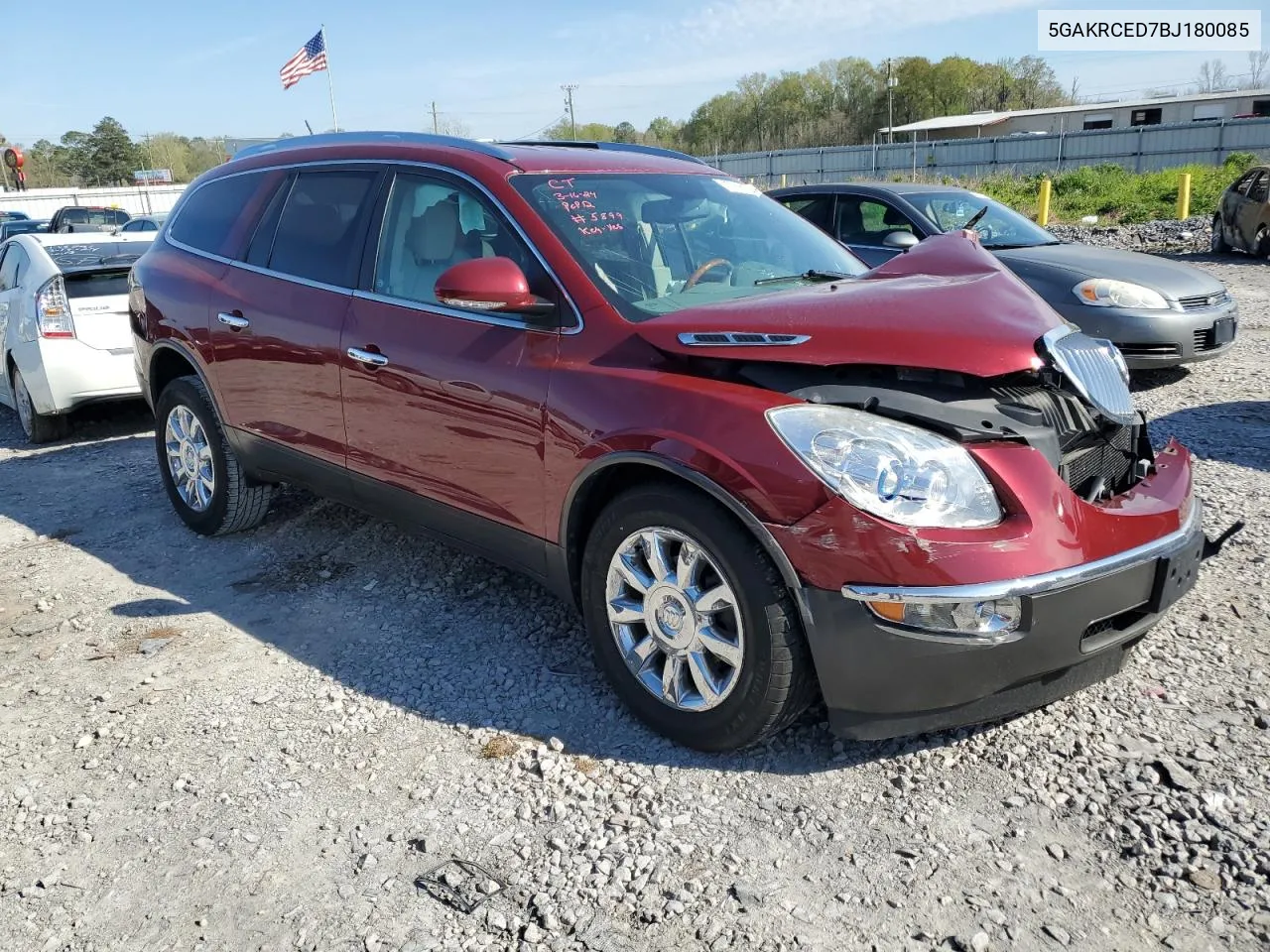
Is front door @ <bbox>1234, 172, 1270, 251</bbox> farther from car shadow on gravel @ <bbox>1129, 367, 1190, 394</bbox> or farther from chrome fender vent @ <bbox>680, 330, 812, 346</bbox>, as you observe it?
chrome fender vent @ <bbox>680, 330, 812, 346</bbox>

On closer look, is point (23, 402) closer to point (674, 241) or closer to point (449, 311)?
point (449, 311)

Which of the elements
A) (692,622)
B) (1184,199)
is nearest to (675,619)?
(692,622)

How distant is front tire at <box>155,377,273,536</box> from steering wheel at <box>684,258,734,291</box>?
2.69 m

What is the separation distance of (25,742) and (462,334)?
6.67ft

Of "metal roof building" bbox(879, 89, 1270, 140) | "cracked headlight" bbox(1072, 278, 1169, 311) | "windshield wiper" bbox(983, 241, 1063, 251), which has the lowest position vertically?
"cracked headlight" bbox(1072, 278, 1169, 311)

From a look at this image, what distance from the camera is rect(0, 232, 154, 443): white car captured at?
7.05 meters

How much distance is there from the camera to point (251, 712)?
3475mm

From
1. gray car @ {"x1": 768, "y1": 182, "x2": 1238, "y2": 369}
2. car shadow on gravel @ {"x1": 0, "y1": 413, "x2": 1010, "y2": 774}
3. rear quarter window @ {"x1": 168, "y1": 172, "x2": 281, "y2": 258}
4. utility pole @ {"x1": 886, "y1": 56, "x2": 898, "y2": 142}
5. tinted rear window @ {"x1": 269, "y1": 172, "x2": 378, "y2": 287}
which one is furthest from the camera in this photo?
utility pole @ {"x1": 886, "y1": 56, "x2": 898, "y2": 142}

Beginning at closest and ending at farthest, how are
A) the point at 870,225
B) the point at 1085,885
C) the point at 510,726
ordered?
the point at 1085,885, the point at 510,726, the point at 870,225

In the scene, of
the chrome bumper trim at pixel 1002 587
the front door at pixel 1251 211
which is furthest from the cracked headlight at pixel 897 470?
the front door at pixel 1251 211

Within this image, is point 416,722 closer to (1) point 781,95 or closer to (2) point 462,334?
(2) point 462,334

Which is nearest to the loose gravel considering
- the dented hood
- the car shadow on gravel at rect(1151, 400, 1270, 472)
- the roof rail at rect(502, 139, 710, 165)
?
the car shadow on gravel at rect(1151, 400, 1270, 472)

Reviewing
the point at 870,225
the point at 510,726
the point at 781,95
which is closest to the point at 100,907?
the point at 510,726

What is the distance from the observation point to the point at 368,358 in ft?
12.8
